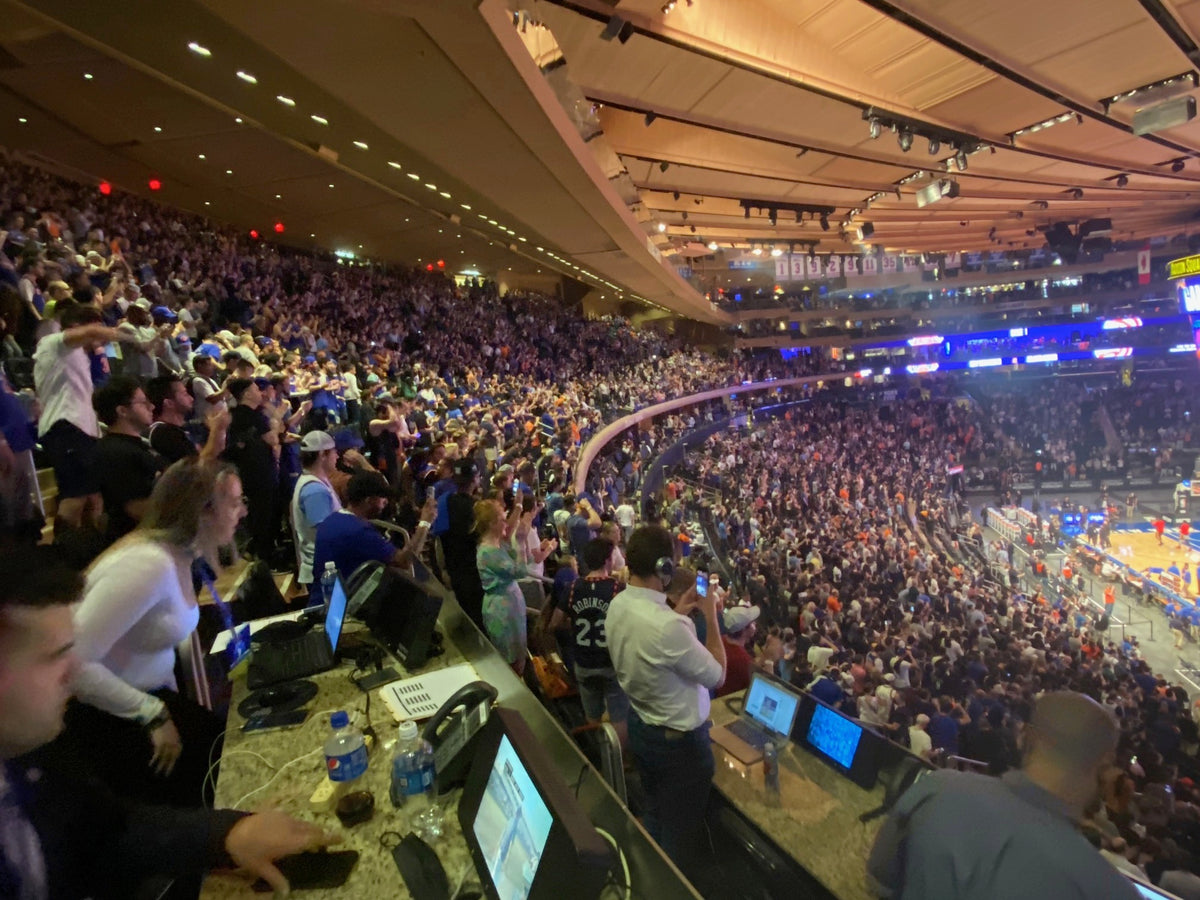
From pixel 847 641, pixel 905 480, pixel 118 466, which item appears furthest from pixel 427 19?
pixel 905 480

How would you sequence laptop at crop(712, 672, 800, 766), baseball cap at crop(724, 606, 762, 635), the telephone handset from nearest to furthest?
1. the telephone handset
2. laptop at crop(712, 672, 800, 766)
3. baseball cap at crop(724, 606, 762, 635)

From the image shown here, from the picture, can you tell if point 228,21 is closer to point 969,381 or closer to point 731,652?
point 731,652

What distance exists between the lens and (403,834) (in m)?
1.66

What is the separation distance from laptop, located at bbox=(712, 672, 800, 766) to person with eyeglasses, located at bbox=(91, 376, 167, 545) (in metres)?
2.78

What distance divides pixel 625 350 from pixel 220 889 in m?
23.8

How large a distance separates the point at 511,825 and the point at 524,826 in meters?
0.09

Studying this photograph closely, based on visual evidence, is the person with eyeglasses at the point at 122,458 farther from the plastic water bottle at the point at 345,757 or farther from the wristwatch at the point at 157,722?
the plastic water bottle at the point at 345,757

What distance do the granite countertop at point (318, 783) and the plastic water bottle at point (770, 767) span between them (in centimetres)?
137

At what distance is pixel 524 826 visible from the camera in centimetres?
131

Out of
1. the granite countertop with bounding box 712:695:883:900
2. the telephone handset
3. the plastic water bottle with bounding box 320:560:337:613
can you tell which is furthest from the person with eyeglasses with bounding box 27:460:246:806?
the granite countertop with bounding box 712:695:883:900

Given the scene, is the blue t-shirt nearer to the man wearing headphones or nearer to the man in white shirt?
the man wearing headphones

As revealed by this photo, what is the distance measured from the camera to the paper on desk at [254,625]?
2.84 m

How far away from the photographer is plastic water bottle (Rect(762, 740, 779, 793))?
258 cm

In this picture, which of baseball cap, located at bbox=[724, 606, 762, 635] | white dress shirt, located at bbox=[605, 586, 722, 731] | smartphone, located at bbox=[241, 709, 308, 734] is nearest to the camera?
smartphone, located at bbox=[241, 709, 308, 734]
